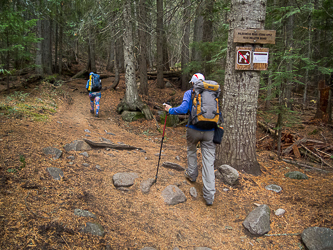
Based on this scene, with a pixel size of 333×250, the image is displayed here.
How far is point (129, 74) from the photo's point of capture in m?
11.1

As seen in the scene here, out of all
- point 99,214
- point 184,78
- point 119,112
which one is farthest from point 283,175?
point 184,78

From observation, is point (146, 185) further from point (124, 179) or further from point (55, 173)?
point (55, 173)

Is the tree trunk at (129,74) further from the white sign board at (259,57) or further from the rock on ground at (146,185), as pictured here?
the white sign board at (259,57)

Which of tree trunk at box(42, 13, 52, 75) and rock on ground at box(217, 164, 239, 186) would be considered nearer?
rock on ground at box(217, 164, 239, 186)

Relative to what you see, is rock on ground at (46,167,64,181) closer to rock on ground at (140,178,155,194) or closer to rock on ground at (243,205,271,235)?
rock on ground at (140,178,155,194)

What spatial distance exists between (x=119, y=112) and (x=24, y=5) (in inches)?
369

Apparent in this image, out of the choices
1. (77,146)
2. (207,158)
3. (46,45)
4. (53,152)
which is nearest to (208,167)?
(207,158)

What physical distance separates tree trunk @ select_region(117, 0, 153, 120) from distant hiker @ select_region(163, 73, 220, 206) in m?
7.22

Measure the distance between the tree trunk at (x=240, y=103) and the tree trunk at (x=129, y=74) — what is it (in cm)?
663

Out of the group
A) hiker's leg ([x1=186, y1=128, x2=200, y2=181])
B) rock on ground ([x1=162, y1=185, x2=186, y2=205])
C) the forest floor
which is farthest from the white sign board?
rock on ground ([x1=162, y1=185, x2=186, y2=205])

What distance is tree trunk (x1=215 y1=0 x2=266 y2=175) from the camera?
4777 mm

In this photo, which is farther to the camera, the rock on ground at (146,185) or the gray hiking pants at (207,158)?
the rock on ground at (146,185)

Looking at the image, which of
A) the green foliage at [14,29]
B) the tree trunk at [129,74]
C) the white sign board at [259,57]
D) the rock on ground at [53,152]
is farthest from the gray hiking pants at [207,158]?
the tree trunk at [129,74]

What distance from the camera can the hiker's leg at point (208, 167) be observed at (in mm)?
4176
